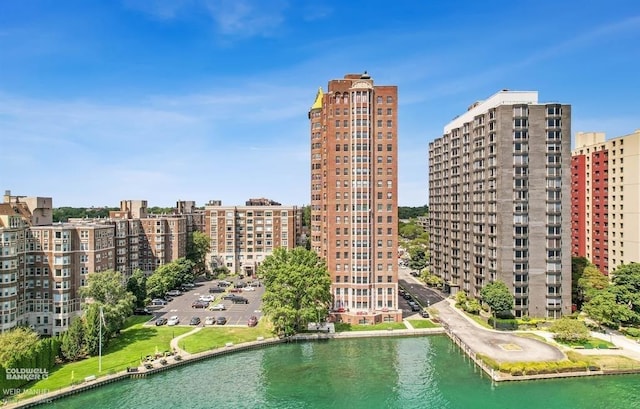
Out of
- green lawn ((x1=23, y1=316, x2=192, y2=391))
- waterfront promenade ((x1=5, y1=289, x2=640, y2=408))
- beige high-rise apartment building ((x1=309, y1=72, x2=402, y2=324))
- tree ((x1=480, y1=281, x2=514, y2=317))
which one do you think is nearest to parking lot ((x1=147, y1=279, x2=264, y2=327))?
green lawn ((x1=23, y1=316, x2=192, y2=391))

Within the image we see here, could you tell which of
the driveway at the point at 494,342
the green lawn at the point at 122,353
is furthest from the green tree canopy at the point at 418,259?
the green lawn at the point at 122,353

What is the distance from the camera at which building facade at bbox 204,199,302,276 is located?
15750cm

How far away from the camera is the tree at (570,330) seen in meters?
75.7

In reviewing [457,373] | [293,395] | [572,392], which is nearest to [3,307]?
[293,395]

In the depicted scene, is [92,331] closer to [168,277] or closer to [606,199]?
[168,277]

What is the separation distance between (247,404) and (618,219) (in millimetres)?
107917

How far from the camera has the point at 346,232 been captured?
9762 centimetres

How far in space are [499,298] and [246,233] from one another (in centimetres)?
9917

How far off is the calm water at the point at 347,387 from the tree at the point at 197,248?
82458 millimetres

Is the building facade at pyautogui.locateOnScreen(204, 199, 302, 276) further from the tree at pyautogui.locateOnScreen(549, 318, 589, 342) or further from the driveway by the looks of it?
the tree at pyautogui.locateOnScreen(549, 318, 589, 342)

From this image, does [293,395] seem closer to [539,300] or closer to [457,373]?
[457,373]

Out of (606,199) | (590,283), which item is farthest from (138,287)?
(606,199)

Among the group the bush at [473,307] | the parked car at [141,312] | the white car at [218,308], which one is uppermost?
the bush at [473,307]

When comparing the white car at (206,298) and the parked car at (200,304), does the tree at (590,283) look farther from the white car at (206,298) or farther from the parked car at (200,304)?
the white car at (206,298)
